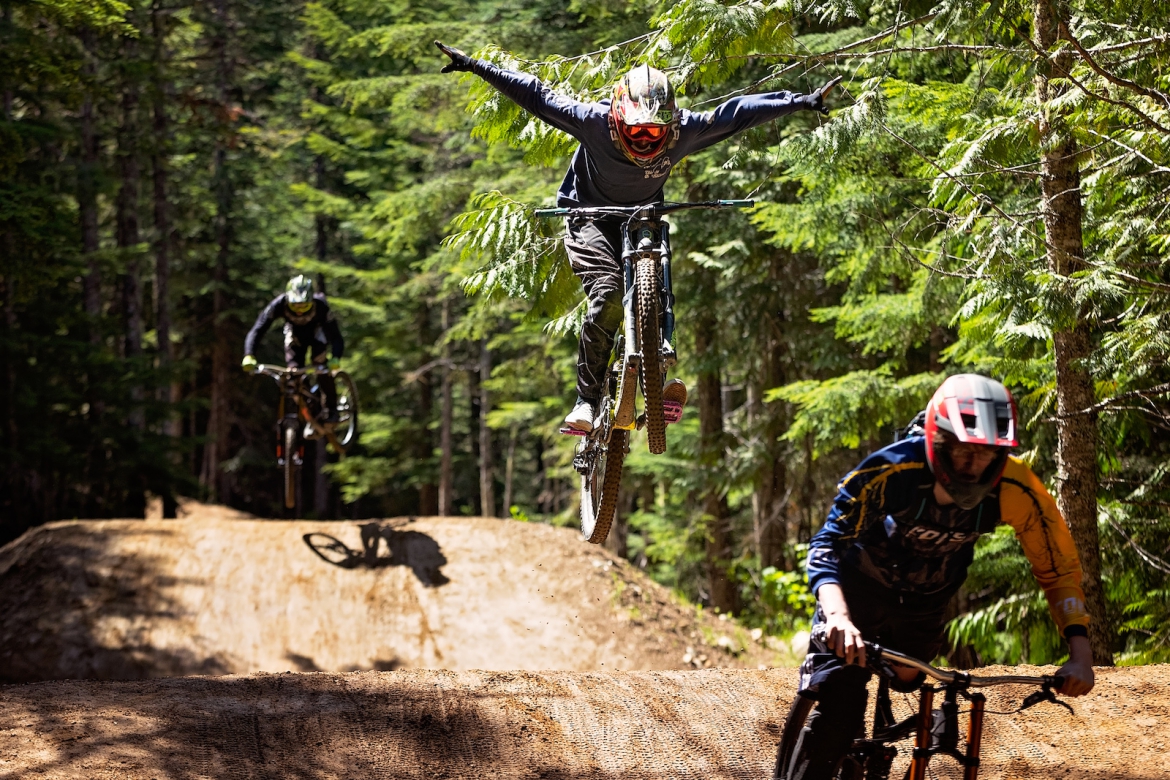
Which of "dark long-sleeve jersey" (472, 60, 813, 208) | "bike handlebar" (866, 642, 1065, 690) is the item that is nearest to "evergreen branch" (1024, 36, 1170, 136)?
"dark long-sleeve jersey" (472, 60, 813, 208)

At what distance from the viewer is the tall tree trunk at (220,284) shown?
92.1 feet

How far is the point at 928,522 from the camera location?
4047 millimetres

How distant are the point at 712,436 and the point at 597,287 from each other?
835 cm

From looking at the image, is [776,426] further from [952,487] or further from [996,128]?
[952,487]

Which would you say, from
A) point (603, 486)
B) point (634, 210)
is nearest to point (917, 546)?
point (603, 486)

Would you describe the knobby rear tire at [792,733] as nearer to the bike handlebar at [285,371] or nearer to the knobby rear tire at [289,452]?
the bike handlebar at [285,371]

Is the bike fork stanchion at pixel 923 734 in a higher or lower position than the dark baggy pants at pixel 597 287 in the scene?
lower

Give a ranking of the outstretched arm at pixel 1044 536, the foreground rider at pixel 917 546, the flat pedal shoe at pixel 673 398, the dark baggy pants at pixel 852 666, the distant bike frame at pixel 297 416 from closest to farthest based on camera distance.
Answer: the foreground rider at pixel 917 546, the outstretched arm at pixel 1044 536, the dark baggy pants at pixel 852 666, the flat pedal shoe at pixel 673 398, the distant bike frame at pixel 297 416

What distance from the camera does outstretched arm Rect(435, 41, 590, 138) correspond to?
684 cm

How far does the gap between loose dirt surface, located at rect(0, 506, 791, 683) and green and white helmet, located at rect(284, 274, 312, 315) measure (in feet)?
11.0

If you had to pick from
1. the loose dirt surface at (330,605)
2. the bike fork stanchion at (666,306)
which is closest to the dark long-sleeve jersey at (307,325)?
the loose dirt surface at (330,605)

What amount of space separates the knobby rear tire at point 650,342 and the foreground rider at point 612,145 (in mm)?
205

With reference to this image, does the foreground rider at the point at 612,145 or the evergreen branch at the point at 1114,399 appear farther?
the evergreen branch at the point at 1114,399

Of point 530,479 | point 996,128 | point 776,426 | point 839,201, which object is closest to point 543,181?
point 776,426
